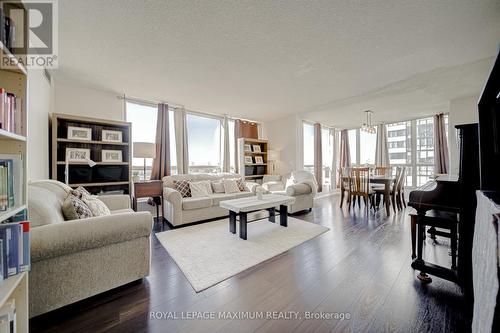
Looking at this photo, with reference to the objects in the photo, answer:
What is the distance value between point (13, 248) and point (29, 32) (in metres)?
1.82

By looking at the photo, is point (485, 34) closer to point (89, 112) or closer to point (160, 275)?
point (160, 275)

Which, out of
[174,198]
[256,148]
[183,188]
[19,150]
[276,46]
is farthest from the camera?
[256,148]

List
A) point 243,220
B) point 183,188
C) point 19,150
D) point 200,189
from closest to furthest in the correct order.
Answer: point 19,150 < point 243,220 < point 183,188 < point 200,189

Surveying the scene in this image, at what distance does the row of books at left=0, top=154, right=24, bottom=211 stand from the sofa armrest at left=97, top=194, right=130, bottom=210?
1722 millimetres

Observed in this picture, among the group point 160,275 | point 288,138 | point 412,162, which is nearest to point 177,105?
point 288,138

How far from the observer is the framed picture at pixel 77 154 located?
9.88 feet

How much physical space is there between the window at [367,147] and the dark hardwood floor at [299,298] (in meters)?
5.01

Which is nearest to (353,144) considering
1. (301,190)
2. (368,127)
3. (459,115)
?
(368,127)

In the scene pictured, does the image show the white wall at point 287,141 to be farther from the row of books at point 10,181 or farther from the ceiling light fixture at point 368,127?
the row of books at point 10,181

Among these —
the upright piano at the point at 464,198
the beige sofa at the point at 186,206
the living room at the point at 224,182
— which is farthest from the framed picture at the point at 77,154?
the upright piano at the point at 464,198

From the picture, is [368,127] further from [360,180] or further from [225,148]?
[225,148]

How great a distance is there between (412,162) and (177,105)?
22.8 feet

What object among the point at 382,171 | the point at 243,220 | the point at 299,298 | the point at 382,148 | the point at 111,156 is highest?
the point at 382,148

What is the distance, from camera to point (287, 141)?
18.8 feet
